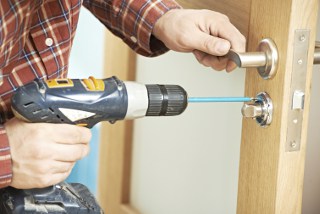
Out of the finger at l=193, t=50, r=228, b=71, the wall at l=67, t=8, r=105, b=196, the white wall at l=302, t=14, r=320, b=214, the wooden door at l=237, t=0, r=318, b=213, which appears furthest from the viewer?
the wall at l=67, t=8, r=105, b=196

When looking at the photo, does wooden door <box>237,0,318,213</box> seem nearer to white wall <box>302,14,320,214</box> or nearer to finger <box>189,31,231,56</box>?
finger <box>189,31,231,56</box>

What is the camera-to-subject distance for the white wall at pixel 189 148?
3.39 ft

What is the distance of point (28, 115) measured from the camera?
29.3 inches

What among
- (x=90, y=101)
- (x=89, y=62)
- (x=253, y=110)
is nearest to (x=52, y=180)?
(x=90, y=101)

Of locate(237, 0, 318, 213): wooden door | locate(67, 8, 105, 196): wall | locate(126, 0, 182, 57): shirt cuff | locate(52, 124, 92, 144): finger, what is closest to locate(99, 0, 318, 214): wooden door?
locate(237, 0, 318, 213): wooden door

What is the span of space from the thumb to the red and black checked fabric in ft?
0.34

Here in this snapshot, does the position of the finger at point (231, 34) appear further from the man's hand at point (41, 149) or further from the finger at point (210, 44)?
the man's hand at point (41, 149)

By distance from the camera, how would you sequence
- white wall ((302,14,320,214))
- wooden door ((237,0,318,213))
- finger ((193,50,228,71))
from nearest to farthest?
wooden door ((237,0,318,213))
finger ((193,50,228,71))
white wall ((302,14,320,214))

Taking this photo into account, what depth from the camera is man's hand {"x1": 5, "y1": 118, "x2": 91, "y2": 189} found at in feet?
2.51

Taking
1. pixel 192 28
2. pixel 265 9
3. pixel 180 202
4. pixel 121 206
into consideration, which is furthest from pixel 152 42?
pixel 121 206

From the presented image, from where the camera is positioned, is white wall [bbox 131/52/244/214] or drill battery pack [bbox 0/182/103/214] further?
white wall [bbox 131/52/244/214]

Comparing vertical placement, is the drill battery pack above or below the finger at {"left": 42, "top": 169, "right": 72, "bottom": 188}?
below

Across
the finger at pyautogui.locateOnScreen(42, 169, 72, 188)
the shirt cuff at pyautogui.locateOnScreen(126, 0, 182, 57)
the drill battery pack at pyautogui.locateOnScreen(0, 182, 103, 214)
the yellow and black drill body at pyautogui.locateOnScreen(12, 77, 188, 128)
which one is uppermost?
the shirt cuff at pyautogui.locateOnScreen(126, 0, 182, 57)

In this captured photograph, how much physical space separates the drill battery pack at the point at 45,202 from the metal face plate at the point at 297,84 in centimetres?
30
